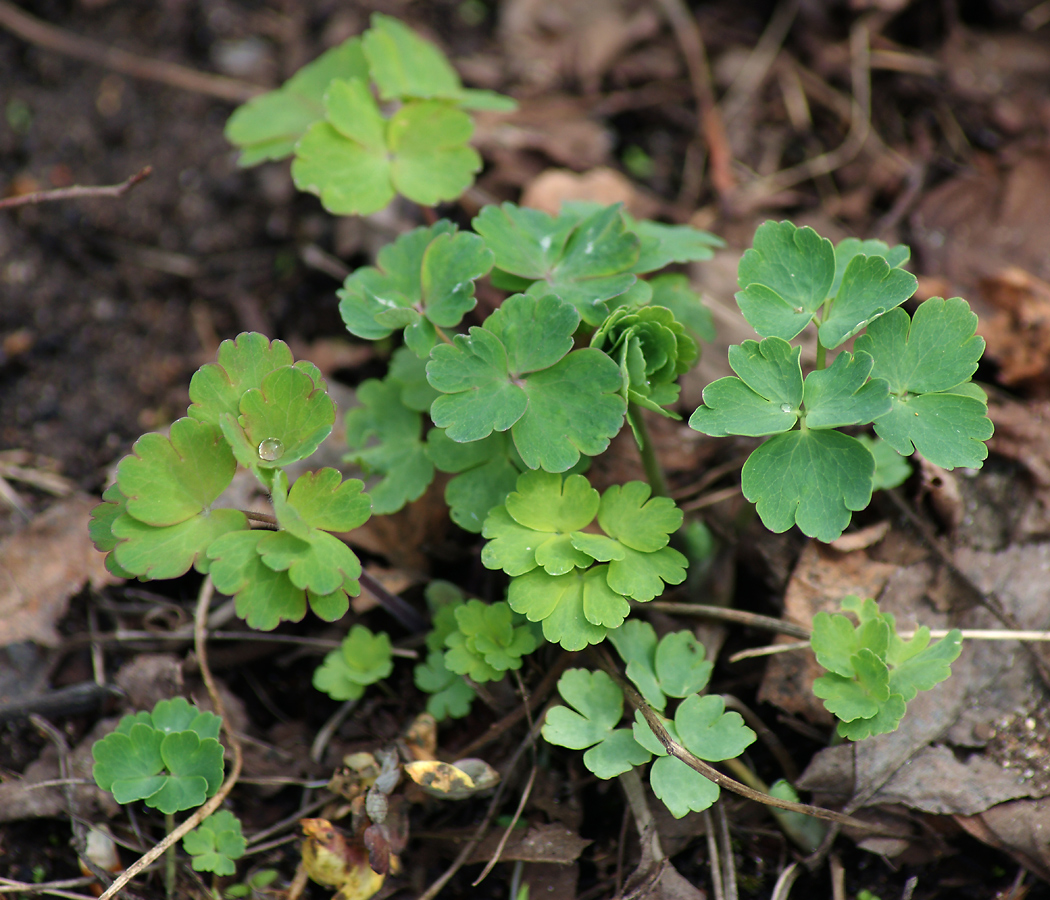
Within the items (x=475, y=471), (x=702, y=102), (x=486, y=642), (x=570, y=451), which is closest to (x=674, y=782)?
(x=486, y=642)

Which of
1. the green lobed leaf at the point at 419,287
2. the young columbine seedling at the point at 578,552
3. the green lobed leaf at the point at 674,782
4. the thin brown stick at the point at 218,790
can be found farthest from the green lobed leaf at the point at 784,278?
the thin brown stick at the point at 218,790

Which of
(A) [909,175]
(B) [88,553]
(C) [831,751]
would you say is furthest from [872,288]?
(B) [88,553]

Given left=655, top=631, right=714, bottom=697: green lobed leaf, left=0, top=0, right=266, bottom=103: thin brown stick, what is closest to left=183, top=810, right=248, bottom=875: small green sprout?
left=655, top=631, right=714, bottom=697: green lobed leaf

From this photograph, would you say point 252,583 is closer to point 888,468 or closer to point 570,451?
point 570,451

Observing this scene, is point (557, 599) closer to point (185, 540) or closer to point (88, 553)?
point (185, 540)

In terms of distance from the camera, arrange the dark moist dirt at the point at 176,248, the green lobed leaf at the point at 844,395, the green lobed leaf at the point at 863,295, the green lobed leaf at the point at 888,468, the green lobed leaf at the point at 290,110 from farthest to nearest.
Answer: the green lobed leaf at the point at 290,110, the dark moist dirt at the point at 176,248, the green lobed leaf at the point at 888,468, the green lobed leaf at the point at 863,295, the green lobed leaf at the point at 844,395

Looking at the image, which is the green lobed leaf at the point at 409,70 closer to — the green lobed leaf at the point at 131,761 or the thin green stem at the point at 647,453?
the thin green stem at the point at 647,453
